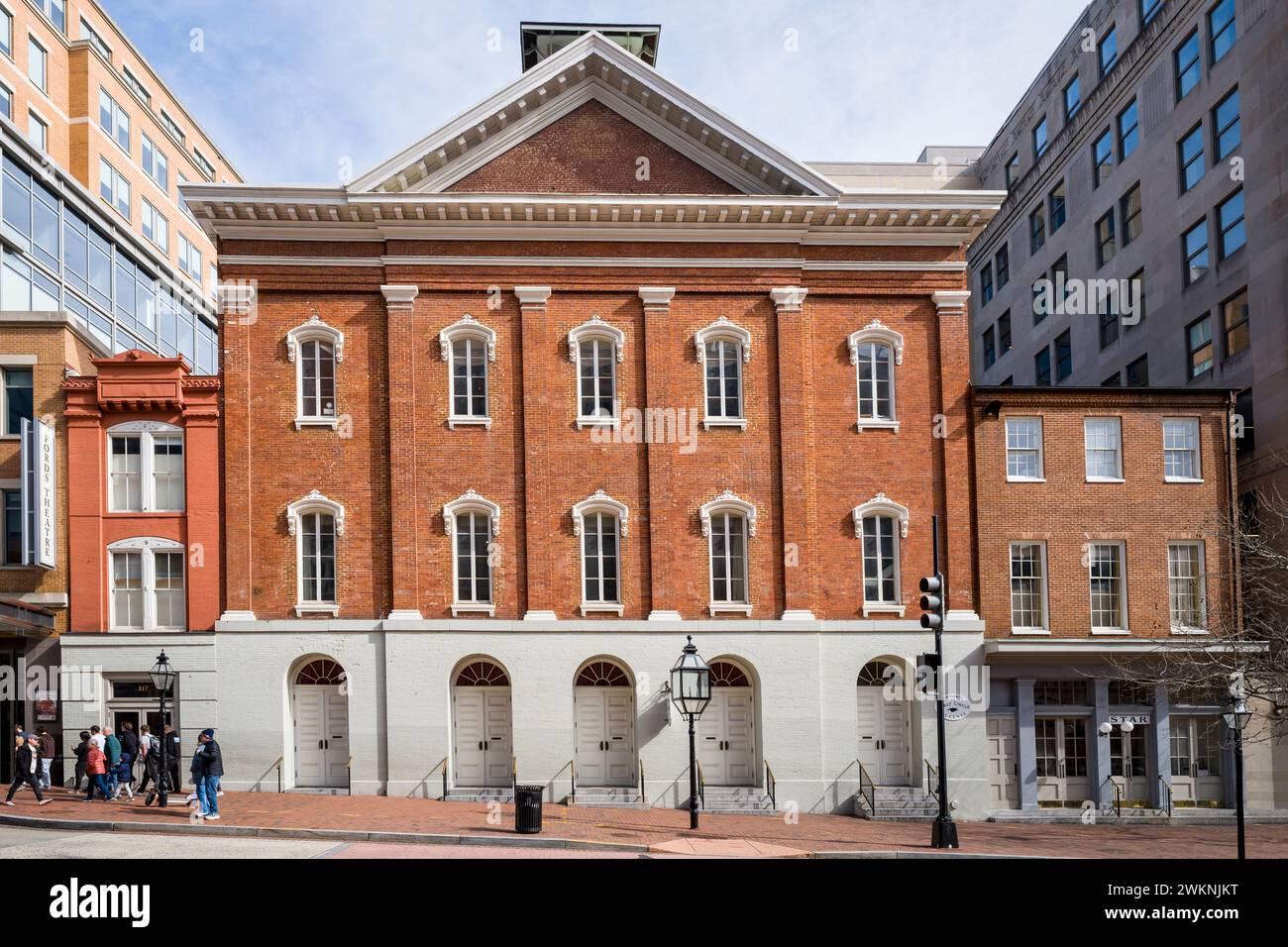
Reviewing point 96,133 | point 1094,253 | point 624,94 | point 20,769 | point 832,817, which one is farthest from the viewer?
point 96,133

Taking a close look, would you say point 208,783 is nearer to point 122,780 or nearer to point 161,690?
point 161,690

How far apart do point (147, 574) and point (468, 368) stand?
8.92 metres

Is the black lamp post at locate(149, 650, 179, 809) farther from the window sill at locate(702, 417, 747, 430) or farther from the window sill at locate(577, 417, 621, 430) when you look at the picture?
the window sill at locate(702, 417, 747, 430)

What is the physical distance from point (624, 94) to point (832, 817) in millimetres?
17628

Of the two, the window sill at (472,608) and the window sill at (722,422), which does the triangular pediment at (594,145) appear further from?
the window sill at (472,608)

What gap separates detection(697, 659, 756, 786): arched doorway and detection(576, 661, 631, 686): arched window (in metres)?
2.11

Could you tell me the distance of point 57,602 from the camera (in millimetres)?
A: 27359

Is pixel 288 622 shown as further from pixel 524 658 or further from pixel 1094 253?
pixel 1094 253

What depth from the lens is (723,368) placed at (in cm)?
2867

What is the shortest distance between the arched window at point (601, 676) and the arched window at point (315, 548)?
5.95m

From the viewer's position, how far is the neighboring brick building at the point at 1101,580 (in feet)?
92.4

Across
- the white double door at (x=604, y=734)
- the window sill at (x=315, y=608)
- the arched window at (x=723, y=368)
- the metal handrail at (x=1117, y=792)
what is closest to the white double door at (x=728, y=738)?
the white double door at (x=604, y=734)

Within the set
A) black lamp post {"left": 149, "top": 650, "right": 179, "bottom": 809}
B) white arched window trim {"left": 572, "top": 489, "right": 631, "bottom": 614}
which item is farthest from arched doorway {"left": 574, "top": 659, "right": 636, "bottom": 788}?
black lamp post {"left": 149, "top": 650, "right": 179, "bottom": 809}

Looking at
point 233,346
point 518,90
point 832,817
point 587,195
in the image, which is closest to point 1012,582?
point 832,817
